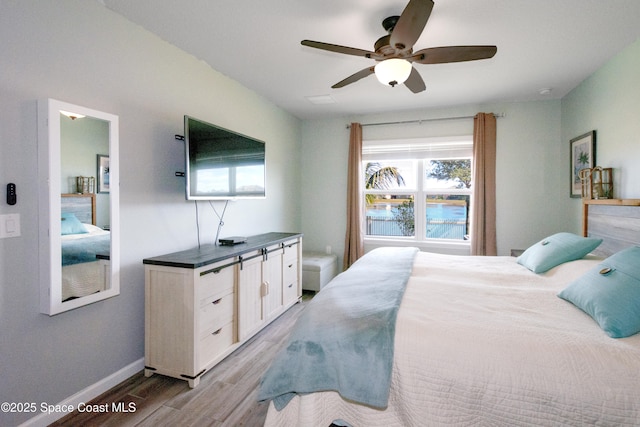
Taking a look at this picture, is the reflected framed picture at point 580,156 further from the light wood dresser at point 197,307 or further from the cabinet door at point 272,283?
the light wood dresser at point 197,307

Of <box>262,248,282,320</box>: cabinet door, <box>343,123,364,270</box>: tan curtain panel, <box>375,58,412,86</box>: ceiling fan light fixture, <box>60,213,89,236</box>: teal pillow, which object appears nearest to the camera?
<box>60,213,89,236</box>: teal pillow

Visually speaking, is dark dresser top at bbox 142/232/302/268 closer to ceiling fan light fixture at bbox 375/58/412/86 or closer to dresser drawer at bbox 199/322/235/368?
dresser drawer at bbox 199/322/235/368

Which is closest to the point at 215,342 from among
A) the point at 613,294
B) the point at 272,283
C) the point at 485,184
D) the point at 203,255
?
the point at 203,255

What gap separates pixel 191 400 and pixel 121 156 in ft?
5.30

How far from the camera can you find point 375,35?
2.23 m

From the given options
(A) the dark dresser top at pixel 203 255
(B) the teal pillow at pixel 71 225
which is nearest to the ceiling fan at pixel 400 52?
(A) the dark dresser top at pixel 203 255

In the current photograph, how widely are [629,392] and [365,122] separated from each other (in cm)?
390

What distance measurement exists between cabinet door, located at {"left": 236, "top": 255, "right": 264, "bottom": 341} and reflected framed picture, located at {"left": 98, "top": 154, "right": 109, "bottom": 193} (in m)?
1.04

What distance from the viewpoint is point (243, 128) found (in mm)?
3305

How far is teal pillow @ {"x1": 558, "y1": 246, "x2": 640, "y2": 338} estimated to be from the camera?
3.95 ft

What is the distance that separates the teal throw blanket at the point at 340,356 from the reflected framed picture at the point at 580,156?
2891 millimetres

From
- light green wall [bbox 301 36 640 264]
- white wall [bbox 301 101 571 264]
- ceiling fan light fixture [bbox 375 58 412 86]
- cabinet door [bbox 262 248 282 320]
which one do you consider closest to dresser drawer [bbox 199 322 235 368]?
cabinet door [bbox 262 248 282 320]

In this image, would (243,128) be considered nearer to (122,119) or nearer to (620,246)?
(122,119)

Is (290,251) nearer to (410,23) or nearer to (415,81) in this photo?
(415,81)
